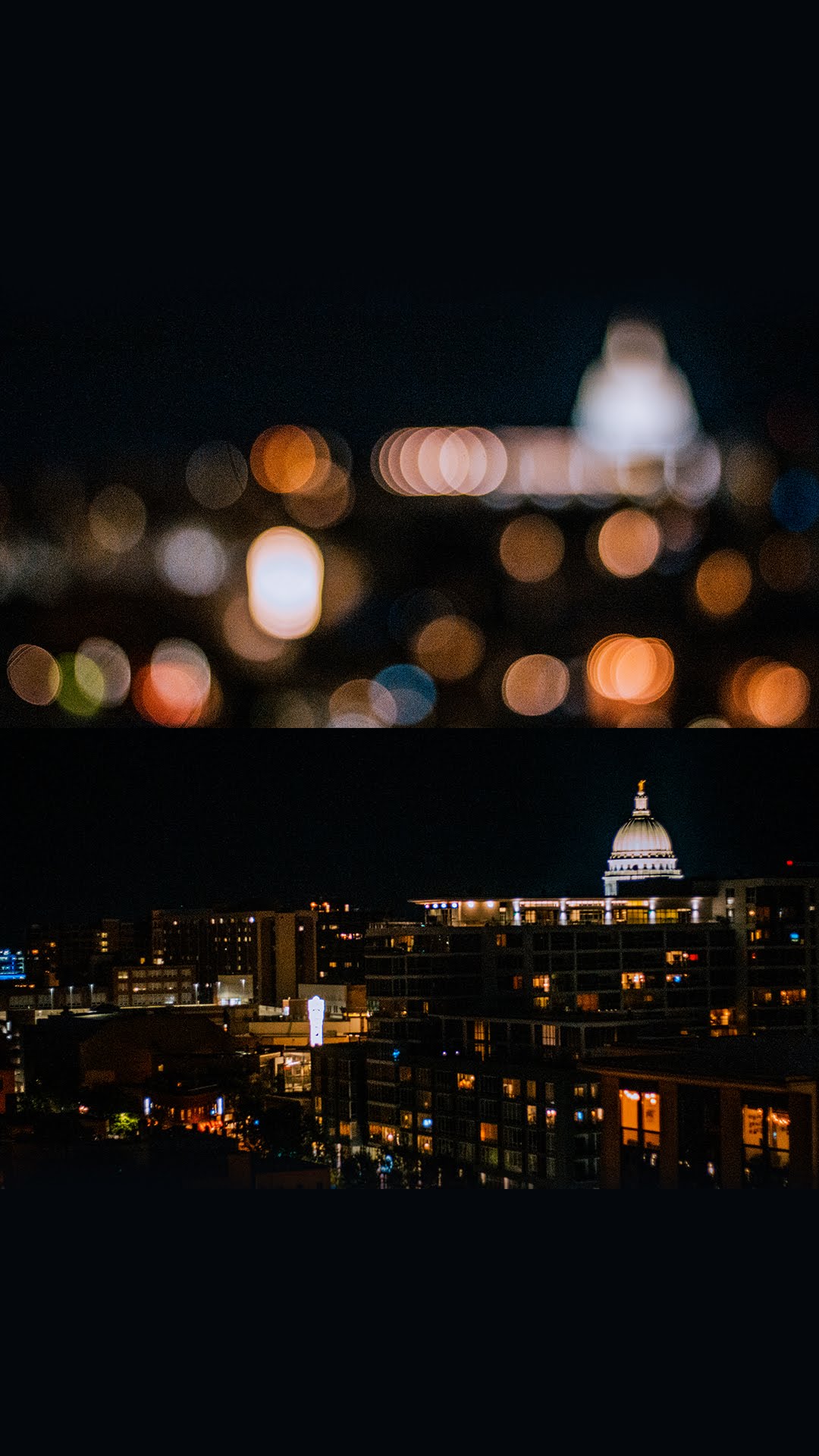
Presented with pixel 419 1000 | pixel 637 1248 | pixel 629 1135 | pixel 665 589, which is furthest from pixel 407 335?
pixel 419 1000

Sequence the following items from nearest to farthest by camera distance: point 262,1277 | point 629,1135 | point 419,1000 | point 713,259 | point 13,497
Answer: point 262,1277 < point 13,497 < point 713,259 < point 629,1135 < point 419,1000

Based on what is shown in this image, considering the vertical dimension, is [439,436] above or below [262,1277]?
above

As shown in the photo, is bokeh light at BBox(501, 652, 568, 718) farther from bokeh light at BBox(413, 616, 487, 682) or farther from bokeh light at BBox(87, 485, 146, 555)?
bokeh light at BBox(87, 485, 146, 555)

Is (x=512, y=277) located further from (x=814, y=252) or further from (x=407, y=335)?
(x=814, y=252)

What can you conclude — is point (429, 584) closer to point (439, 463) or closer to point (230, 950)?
point (439, 463)

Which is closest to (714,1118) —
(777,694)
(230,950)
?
(777,694)

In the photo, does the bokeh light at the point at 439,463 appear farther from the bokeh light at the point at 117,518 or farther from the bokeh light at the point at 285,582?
the bokeh light at the point at 117,518
